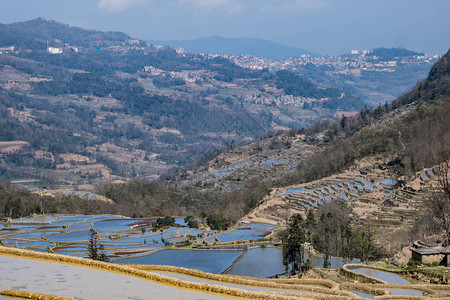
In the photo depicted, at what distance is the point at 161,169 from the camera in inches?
6811

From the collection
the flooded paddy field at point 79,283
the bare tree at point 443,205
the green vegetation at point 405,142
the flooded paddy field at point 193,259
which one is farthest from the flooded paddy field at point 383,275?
the green vegetation at point 405,142

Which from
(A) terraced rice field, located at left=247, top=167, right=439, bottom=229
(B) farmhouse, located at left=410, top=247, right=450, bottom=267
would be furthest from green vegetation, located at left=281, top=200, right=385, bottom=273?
(B) farmhouse, located at left=410, top=247, right=450, bottom=267

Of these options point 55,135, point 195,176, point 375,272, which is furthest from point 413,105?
point 55,135

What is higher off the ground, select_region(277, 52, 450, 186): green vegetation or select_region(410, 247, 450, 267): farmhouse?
select_region(277, 52, 450, 186): green vegetation

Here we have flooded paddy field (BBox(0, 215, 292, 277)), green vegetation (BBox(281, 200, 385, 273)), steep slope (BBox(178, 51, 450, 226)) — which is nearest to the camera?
green vegetation (BBox(281, 200, 385, 273))

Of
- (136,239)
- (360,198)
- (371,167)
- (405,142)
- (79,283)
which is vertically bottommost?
(136,239)

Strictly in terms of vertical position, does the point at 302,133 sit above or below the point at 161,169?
above

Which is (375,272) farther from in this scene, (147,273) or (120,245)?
(120,245)

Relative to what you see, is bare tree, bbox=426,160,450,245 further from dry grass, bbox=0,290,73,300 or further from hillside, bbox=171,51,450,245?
dry grass, bbox=0,290,73,300

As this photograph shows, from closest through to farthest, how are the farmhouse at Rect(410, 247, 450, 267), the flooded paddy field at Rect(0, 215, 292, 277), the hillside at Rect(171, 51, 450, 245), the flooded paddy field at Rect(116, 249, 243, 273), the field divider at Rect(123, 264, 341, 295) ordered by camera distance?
the field divider at Rect(123, 264, 341, 295), the farmhouse at Rect(410, 247, 450, 267), the flooded paddy field at Rect(116, 249, 243, 273), the flooded paddy field at Rect(0, 215, 292, 277), the hillside at Rect(171, 51, 450, 245)

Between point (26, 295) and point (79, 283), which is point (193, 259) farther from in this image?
point (26, 295)

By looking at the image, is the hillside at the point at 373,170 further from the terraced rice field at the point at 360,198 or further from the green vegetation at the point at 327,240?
the green vegetation at the point at 327,240

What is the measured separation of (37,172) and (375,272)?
130539mm

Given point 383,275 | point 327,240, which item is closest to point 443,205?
point 383,275
